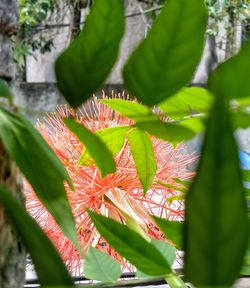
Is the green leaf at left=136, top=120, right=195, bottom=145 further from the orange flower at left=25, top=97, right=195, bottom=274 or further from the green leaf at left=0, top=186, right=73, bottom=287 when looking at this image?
the orange flower at left=25, top=97, right=195, bottom=274

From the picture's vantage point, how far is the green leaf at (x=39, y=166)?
160 millimetres

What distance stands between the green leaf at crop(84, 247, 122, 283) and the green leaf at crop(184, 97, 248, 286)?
18 cm

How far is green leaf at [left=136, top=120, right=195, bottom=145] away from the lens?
18 cm

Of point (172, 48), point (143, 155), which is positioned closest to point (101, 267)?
point (143, 155)

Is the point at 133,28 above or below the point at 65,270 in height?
above

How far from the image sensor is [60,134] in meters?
0.43

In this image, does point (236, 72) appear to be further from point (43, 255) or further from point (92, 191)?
point (92, 191)

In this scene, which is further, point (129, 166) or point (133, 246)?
point (129, 166)

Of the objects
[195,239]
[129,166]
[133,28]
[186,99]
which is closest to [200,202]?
[195,239]

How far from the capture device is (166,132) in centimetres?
18

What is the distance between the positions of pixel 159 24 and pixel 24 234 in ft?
0.22

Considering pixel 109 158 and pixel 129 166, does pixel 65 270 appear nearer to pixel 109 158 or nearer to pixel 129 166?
pixel 109 158

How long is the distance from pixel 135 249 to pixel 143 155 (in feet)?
0.39

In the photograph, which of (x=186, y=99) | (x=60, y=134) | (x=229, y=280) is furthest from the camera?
(x=60, y=134)
